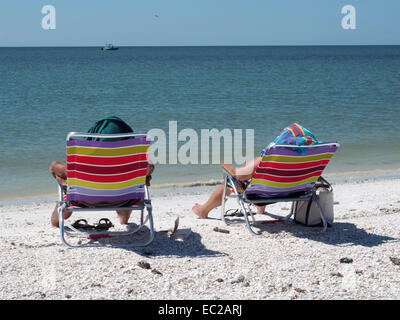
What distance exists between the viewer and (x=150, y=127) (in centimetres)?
1574

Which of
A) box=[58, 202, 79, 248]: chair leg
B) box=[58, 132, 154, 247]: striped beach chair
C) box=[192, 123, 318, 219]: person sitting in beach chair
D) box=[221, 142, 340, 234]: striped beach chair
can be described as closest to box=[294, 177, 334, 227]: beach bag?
box=[221, 142, 340, 234]: striped beach chair

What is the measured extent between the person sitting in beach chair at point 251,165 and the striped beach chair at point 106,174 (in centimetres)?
89

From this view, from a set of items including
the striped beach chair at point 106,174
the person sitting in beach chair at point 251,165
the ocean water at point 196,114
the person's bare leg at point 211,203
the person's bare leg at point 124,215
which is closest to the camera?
the striped beach chair at point 106,174

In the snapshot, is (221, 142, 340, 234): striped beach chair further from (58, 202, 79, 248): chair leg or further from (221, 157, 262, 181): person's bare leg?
(58, 202, 79, 248): chair leg

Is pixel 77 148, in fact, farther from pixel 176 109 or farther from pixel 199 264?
pixel 176 109

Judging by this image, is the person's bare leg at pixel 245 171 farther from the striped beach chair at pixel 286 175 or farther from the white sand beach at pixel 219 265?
the white sand beach at pixel 219 265

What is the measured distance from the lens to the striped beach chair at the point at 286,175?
443cm

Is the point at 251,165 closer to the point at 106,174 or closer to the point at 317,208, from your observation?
the point at 317,208

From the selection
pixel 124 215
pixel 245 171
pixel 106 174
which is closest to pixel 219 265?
pixel 106 174

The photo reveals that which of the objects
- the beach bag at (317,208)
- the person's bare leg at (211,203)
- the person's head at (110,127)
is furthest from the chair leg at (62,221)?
the beach bag at (317,208)

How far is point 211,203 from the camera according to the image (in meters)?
5.26

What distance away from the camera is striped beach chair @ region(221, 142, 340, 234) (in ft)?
14.5

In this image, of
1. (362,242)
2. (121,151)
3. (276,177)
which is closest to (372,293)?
(362,242)

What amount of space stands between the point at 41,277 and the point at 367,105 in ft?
64.3
